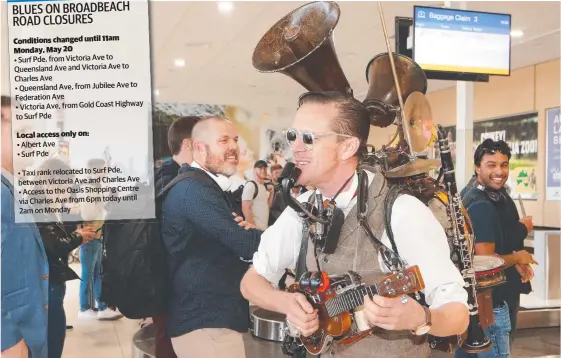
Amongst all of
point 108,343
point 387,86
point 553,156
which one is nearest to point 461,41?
point 387,86

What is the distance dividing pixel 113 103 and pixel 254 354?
8.52 ft

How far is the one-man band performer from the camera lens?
1.38 metres

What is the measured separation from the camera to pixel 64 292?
3.23 meters

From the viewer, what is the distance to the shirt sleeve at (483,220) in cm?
307

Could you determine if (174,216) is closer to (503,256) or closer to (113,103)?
(113,103)

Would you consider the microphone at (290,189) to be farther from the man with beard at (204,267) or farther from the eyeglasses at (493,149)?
the eyeglasses at (493,149)

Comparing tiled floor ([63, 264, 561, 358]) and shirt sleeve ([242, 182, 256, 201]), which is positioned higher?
shirt sleeve ([242, 182, 256, 201])

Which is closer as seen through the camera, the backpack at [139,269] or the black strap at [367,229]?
the black strap at [367,229]

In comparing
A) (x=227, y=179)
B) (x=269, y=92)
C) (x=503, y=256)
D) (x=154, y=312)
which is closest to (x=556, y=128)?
(x=269, y=92)

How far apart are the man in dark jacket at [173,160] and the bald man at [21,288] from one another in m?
0.69

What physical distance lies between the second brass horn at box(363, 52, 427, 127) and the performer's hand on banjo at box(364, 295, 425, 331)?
1219 millimetres

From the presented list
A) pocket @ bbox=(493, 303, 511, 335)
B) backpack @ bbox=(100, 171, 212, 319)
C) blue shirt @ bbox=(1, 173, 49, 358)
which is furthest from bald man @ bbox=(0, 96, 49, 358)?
pocket @ bbox=(493, 303, 511, 335)

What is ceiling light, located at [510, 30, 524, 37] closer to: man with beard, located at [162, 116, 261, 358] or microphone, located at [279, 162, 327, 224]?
man with beard, located at [162, 116, 261, 358]

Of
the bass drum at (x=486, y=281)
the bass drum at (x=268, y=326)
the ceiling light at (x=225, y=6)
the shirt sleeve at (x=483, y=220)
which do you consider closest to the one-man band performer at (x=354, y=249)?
the bass drum at (x=486, y=281)
